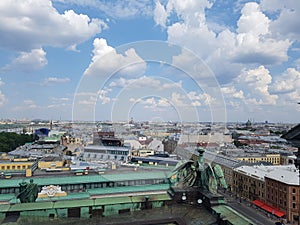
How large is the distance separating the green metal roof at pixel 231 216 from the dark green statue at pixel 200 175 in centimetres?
80

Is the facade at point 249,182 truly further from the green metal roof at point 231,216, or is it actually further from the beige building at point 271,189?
the green metal roof at point 231,216

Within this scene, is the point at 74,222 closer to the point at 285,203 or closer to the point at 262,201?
the point at 285,203

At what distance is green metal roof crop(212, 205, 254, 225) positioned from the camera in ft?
20.5

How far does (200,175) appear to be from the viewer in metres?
8.48

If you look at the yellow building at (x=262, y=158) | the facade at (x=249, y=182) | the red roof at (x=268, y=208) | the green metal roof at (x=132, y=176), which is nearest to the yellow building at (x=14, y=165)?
the green metal roof at (x=132, y=176)

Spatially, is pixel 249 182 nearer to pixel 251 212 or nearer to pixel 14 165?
pixel 251 212

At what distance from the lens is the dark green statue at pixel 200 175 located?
8211 millimetres

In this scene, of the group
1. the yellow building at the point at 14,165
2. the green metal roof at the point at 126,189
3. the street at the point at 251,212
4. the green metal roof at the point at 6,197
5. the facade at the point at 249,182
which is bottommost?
the street at the point at 251,212

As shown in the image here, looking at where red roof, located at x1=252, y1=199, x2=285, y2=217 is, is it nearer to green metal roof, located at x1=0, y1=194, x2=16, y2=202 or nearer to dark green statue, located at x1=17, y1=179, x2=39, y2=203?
green metal roof, located at x1=0, y1=194, x2=16, y2=202

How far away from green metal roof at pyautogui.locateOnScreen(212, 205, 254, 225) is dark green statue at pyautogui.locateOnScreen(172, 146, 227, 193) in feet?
2.61

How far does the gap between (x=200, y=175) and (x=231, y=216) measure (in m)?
1.98

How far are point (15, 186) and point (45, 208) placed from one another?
1831 cm

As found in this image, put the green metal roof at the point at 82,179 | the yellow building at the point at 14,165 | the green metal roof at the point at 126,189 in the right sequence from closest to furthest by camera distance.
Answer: the green metal roof at the point at 126,189
the green metal roof at the point at 82,179
the yellow building at the point at 14,165

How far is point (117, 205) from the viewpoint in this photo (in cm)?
752
